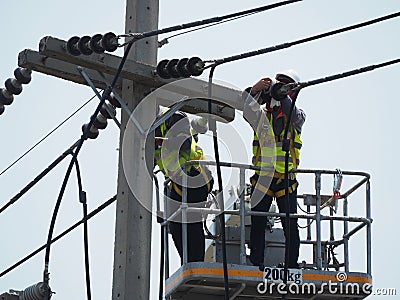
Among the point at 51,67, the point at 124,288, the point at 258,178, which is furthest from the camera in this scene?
the point at 258,178

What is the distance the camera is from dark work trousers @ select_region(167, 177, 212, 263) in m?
12.5

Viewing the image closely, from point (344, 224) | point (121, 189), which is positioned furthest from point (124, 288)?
point (344, 224)

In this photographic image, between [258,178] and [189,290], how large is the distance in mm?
1400

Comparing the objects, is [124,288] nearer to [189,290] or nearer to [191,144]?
[189,290]

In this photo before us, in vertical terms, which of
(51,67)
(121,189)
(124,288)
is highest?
(51,67)

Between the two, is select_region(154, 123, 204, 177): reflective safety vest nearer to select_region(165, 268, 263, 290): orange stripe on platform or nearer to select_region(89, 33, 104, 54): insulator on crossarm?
select_region(165, 268, 263, 290): orange stripe on platform

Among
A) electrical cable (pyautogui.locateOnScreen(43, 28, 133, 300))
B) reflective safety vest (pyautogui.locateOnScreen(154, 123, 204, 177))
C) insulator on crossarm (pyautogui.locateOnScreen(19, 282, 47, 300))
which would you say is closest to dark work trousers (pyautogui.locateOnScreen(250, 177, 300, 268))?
reflective safety vest (pyautogui.locateOnScreen(154, 123, 204, 177))

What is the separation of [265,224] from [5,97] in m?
3.79

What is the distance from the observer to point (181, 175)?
12.5m

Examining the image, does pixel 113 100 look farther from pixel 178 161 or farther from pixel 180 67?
pixel 180 67

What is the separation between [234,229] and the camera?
12.9 m

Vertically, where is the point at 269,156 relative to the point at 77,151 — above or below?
above

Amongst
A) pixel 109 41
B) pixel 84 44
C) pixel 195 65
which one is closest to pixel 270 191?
pixel 195 65

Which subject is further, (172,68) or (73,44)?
(172,68)
